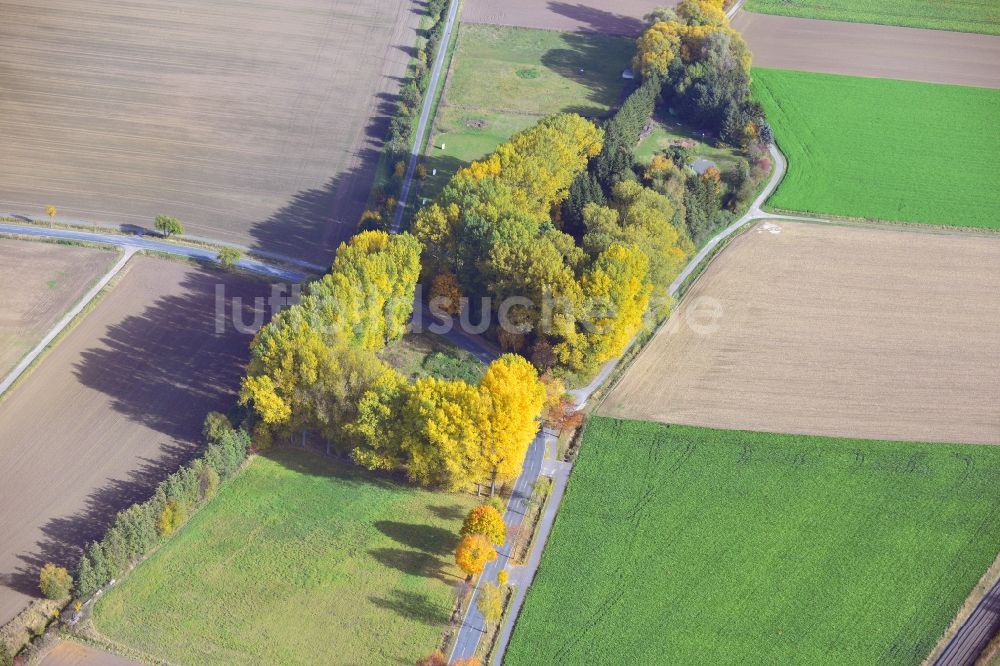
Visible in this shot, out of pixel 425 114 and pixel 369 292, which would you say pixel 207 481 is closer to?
pixel 369 292

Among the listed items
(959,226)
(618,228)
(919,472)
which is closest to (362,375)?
(618,228)

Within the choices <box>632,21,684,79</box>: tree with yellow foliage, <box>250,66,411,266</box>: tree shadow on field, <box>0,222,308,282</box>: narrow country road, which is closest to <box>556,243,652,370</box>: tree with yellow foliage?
<box>0,222,308,282</box>: narrow country road

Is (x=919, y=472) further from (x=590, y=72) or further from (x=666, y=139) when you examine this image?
(x=590, y=72)

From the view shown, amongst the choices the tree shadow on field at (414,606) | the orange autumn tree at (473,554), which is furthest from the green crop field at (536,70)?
the tree shadow on field at (414,606)

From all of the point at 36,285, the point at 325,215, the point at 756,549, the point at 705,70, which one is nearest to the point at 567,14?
the point at 705,70

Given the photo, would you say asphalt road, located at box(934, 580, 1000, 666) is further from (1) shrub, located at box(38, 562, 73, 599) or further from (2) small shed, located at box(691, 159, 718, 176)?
(1) shrub, located at box(38, 562, 73, 599)
